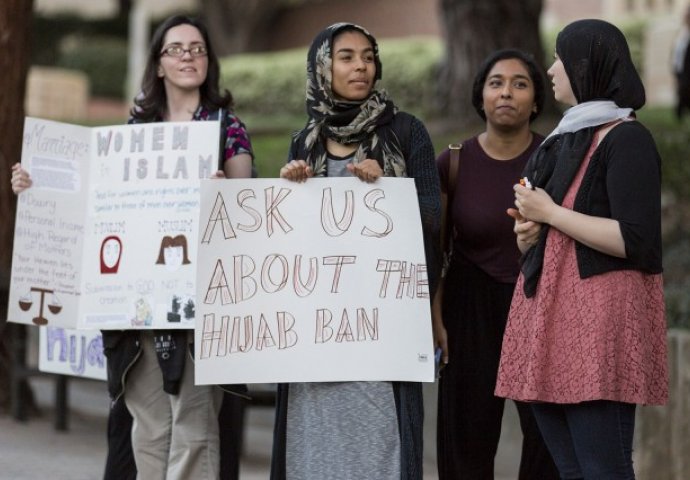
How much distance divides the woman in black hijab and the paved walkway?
3136 mm

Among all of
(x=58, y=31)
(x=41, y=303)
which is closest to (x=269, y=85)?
(x=58, y=31)

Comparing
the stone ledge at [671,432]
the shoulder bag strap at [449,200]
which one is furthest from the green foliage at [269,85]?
the shoulder bag strap at [449,200]

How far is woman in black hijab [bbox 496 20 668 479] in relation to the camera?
169 inches

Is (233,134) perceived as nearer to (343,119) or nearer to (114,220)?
(114,220)

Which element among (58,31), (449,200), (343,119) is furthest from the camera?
(58,31)

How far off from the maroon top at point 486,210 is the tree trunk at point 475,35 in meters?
6.07

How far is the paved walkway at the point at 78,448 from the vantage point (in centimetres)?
717

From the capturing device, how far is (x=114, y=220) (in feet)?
18.2

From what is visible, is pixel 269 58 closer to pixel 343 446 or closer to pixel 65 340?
pixel 65 340

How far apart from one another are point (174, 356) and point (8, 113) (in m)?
3.53

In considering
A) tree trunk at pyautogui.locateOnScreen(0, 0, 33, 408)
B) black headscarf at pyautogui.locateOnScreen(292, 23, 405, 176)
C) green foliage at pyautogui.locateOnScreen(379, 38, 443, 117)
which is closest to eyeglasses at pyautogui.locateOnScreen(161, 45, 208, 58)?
black headscarf at pyautogui.locateOnScreen(292, 23, 405, 176)

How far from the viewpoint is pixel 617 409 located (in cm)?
434

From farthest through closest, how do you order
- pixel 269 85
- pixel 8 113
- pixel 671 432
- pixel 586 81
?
pixel 269 85 < pixel 8 113 < pixel 671 432 < pixel 586 81

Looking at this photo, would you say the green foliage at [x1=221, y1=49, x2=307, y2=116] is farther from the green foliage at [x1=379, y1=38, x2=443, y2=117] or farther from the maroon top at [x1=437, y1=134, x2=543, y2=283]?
the maroon top at [x1=437, y1=134, x2=543, y2=283]
